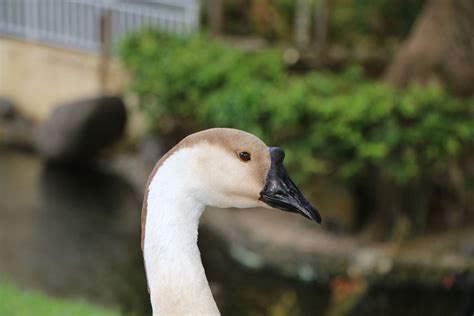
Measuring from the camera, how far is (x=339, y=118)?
914 cm

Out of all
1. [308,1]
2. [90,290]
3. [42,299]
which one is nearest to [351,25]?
[308,1]

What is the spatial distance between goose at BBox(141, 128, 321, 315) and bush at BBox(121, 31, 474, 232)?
5931mm

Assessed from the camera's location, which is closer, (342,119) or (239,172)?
(239,172)

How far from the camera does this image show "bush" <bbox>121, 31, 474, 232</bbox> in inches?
355

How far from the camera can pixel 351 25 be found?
46.3 ft

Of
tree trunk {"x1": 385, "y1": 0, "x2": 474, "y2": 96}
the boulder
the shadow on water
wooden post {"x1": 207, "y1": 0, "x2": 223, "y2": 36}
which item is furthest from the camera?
the boulder

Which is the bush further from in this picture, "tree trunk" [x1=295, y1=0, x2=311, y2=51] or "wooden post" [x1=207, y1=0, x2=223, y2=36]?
"tree trunk" [x1=295, y1=0, x2=311, y2=51]

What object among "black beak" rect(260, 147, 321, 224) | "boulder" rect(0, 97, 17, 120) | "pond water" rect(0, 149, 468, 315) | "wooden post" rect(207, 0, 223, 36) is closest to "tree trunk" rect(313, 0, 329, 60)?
"wooden post" rect(207, 0, 223, 36)

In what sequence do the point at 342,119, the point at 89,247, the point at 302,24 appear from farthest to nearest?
the point at 302,24 → the point at 89,247 → the point at 342,119

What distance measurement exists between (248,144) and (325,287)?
6.54 meters

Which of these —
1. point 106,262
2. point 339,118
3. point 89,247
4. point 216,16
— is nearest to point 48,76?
point 216,16

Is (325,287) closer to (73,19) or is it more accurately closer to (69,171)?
(69,171)

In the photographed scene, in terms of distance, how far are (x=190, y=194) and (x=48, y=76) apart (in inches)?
455

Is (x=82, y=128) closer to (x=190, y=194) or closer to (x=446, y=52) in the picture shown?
(x=446, y=52)
